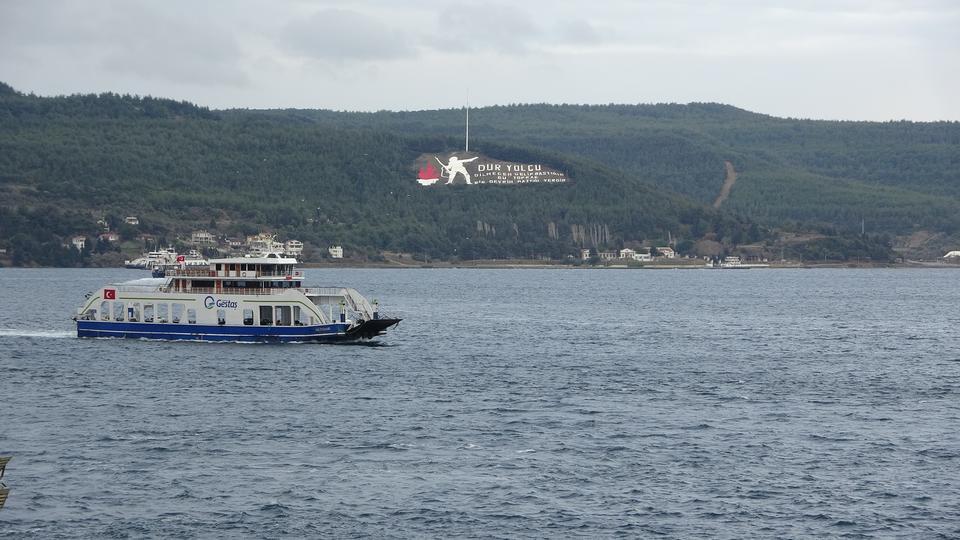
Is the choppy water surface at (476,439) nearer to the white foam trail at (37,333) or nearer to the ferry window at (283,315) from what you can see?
the white foam trail at (37,333)

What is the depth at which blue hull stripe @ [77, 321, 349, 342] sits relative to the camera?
352 ft

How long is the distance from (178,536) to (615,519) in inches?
635

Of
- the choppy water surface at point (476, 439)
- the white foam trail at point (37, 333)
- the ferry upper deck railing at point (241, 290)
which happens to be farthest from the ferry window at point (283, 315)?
the white foam trail at point (37, 333)

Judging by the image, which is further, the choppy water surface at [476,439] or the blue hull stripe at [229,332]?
the blue hull stripe at [229,332]

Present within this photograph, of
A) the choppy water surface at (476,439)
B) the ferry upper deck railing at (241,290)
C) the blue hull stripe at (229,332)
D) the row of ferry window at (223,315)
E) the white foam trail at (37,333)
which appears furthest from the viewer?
the white foam trail at (37,333)

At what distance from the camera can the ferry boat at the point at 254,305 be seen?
350ft

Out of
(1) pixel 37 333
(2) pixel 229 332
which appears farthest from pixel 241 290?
(1) pixel 37 333

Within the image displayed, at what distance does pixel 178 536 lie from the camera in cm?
5009

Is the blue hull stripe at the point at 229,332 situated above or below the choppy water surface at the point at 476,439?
above

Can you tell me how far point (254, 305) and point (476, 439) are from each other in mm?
43185

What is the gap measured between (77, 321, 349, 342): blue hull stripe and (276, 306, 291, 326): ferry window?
634mm

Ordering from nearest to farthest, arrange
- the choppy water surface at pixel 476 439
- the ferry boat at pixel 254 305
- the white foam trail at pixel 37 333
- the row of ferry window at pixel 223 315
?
the choppy water surface at pixel 476 439 < the ferry boat at pixel 254 305 < the row of ferry window at pixel 223 315 < the white foam trail at pixel 37 333

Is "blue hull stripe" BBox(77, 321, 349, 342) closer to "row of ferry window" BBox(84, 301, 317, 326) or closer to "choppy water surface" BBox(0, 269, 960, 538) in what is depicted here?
"row of ferry window" BBox(84, 301, 317, 326)

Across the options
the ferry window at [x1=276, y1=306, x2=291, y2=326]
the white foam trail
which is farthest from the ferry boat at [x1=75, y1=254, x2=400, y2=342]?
the white foam trail
